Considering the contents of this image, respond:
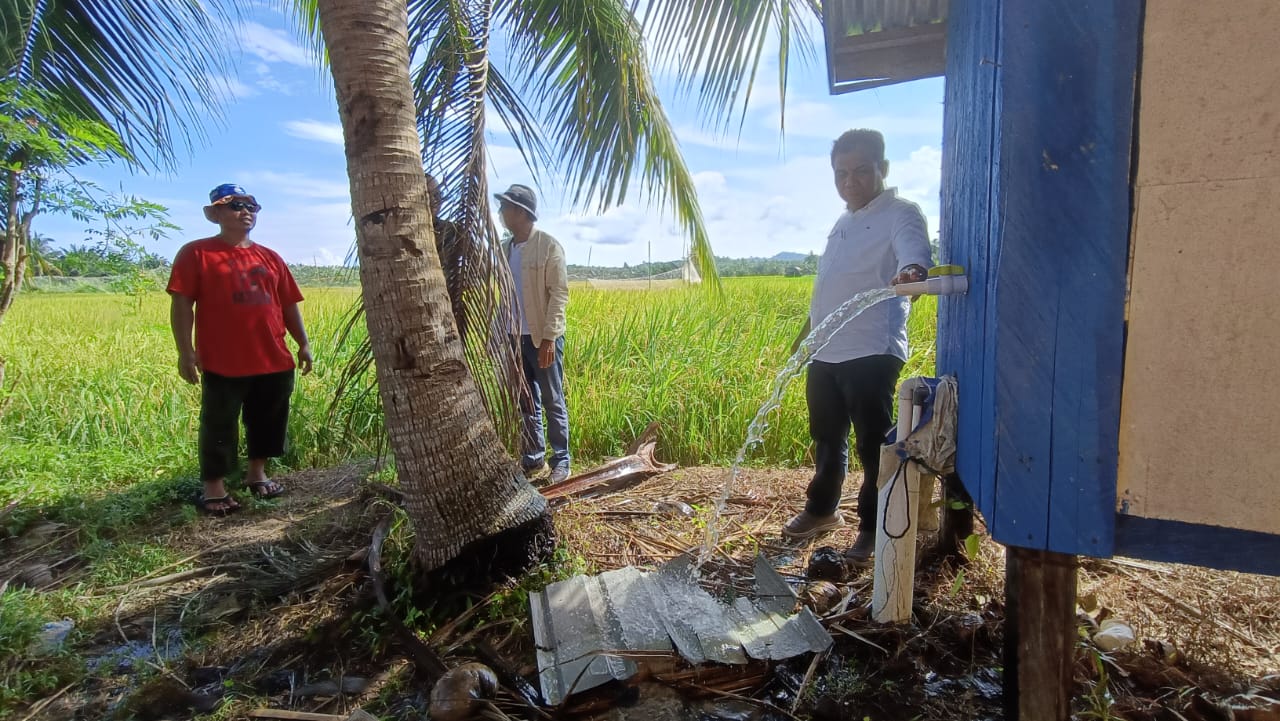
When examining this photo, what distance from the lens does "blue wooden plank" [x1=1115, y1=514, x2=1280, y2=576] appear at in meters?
1.37

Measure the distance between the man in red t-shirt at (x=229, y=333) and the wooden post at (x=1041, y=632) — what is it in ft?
12.5

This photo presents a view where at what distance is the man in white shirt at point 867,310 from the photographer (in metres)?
2.53

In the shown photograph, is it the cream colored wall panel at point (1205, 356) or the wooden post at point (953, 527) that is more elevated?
the cream colored wall panel at point (1205, 356)

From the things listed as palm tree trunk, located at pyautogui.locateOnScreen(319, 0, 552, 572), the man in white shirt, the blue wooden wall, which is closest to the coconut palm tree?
palm tree trunk, located at pyautogui.locateOnScreen(319, 0, 552, 572)

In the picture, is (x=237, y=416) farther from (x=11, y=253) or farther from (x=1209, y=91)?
(x=1209, y=91)

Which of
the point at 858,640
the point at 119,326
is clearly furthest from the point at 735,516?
the point at 119,326

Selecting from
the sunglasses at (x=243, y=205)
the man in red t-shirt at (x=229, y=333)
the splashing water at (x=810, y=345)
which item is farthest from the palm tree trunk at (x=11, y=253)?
the splashing water at (x=810, y=345)

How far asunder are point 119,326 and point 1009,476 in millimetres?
10204

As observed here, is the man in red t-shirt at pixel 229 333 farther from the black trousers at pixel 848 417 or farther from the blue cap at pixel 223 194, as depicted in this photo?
the black trousers at pixel 848 417

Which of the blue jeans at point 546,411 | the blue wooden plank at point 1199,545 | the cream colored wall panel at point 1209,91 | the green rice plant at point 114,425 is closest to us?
the cream colored wall panel at point 1209,91

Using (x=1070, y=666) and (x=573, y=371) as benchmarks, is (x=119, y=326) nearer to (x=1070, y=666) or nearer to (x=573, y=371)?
(x=573, y=371)

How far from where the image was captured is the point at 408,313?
7.09ft

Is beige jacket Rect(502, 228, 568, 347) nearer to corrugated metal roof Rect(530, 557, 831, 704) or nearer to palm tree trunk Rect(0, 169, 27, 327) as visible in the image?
corrugated metal roof Rect(530, 557, 831, 704)

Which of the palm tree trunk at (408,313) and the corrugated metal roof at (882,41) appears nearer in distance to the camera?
the palm tree trunk at (408,313)
